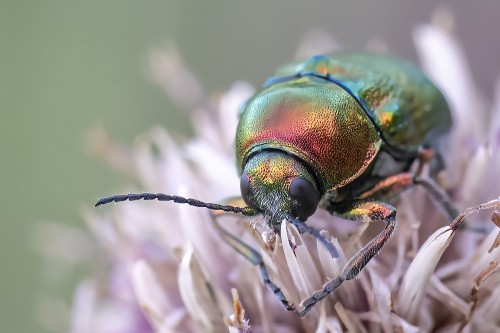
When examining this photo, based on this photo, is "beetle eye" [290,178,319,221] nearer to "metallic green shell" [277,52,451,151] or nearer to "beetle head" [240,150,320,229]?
"beetle head" [240,150,320,229]

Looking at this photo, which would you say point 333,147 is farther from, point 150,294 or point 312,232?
point 150,294

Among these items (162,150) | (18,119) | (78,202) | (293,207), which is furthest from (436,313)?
(18,119)

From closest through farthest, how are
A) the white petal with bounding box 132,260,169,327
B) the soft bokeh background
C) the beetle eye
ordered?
1. the beetle eye
2. the white petal with bounding box 132,260,169,327
3. the soft bokeh background

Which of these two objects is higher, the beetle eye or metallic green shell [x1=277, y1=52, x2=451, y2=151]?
metallic green shell [x1=277, y1=52, x2=451, y2=151]

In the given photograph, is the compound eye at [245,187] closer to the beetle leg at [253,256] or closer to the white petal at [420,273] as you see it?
the beetle leg at [253,256]

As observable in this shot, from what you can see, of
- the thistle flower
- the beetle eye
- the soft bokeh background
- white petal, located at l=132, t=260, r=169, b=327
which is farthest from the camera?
the soft bokeh background

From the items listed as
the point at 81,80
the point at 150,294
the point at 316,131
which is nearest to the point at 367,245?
the point at 316,131

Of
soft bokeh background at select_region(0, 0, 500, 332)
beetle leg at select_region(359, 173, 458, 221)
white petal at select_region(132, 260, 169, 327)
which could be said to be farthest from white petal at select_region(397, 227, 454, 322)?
soft bokeh background at select_region(0, 0, 500, 332)
